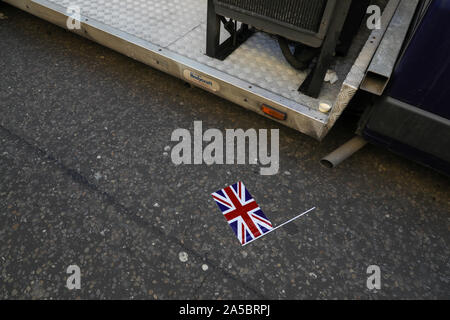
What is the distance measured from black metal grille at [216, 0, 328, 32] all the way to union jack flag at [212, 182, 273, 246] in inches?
41.2

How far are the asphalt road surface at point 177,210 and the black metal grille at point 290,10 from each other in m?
0.84

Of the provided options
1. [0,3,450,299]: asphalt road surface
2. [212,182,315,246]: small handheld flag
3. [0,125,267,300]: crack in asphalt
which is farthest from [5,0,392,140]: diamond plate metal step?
[0,125,267,300]: crack in asphalt

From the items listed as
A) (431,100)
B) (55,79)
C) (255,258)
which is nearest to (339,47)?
(431,100)

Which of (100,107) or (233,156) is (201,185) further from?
(100,107)

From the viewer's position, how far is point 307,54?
224 centimetres

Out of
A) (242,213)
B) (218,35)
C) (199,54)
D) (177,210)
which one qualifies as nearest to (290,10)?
(218,35)

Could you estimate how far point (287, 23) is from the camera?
189cm

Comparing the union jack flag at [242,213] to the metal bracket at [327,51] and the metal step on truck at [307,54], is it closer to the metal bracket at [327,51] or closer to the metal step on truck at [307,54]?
→ the metal step on truck at [307,54]

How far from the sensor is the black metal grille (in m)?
1.76

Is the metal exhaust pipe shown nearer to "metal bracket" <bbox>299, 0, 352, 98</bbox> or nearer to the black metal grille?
"metal bracket" <bbox>299, 0, 352, 98</bbox>

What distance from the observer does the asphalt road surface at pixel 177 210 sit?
5.67 ft

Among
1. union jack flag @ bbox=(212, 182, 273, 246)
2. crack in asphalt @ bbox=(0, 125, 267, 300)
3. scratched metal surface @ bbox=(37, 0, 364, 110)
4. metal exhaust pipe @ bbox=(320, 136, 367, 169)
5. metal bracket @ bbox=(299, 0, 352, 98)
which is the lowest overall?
crack in asphalt @ bbox=(0, 125, 267, 300)

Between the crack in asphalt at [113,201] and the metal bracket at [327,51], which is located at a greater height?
the metal bracket at [327,51]

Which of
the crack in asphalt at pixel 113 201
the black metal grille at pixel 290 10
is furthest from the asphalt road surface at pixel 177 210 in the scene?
the black metal grille at pixel 290 10
